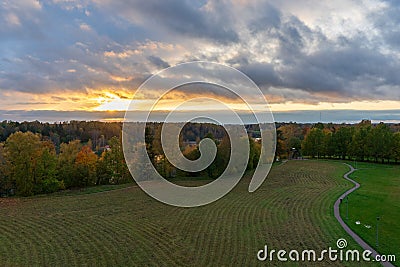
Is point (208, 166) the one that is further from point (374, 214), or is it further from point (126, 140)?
point (374, 214)

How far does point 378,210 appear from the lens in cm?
2064

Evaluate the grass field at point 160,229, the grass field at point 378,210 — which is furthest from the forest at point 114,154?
the grass field at point 378,210

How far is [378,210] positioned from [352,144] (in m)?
36.4

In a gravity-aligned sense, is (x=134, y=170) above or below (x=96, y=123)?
below

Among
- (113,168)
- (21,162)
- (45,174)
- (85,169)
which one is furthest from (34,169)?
(113,168)

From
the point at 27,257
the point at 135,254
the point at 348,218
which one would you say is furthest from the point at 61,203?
the point at 348,218

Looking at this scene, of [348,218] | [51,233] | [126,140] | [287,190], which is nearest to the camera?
[51,233]

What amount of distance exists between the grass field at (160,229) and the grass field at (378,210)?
3.76 ft

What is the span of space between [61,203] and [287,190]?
1874 centimetres

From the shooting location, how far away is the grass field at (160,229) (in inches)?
527

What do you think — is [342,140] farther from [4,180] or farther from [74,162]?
[4,180]

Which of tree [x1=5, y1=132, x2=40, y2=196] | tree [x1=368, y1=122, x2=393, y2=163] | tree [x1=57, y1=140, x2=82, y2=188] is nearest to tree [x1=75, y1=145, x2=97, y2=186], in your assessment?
tree [x1=57, y1=140, x2=82, y2=188]

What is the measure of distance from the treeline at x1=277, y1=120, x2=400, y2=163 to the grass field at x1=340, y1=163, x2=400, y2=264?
54.3ft

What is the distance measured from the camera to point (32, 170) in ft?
99.1
